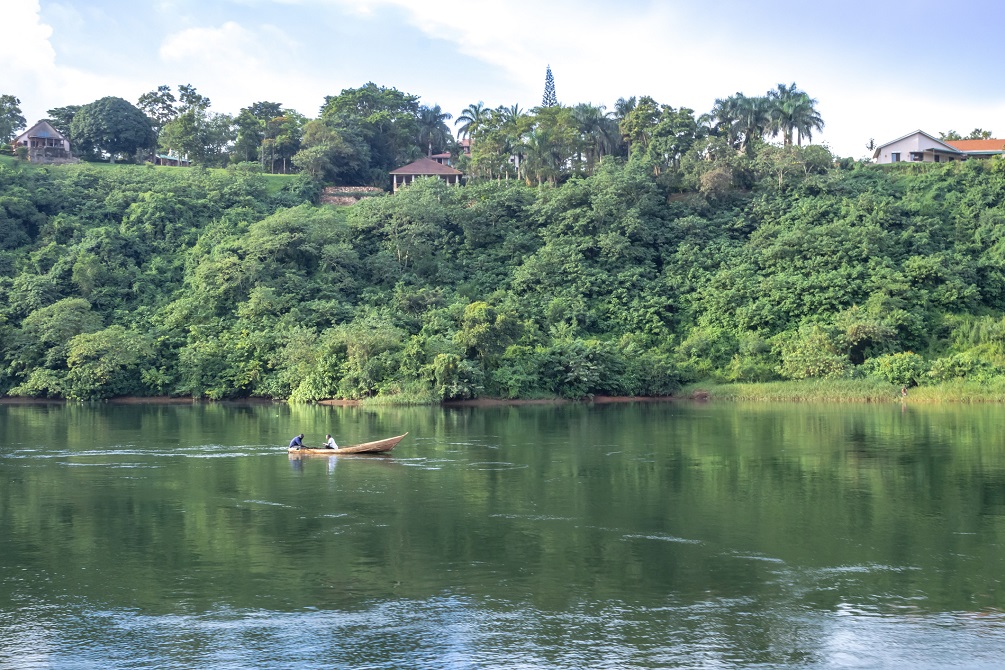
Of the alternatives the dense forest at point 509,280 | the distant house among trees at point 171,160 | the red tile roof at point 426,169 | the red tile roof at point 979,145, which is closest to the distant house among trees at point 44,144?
the dense forest at point 509,280

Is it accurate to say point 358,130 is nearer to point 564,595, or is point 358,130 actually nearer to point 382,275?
point 382,275

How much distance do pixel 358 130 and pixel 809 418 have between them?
68.0 m

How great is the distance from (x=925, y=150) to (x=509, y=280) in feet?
154

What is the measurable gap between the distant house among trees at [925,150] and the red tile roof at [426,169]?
43.1 meters

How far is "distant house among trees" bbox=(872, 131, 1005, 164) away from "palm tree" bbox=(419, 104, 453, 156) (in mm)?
47903

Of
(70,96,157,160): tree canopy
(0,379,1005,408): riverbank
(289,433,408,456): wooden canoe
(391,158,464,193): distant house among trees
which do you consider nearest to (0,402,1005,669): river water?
(289,433,408,456): wooden canoe

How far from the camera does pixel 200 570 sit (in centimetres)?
1920

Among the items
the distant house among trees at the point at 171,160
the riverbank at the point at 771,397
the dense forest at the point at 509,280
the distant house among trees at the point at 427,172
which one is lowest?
the riverbank at the point at 771,397

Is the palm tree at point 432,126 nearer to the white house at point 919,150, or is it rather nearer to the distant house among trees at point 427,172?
the distant house among trees at point 427,172

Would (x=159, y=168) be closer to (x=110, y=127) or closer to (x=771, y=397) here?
(x=110, y=127)

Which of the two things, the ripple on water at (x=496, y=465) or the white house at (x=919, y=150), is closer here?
the ripple on water at (x=496, y=465)

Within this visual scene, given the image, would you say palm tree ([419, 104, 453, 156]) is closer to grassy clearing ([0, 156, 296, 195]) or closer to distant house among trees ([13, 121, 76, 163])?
grassy clearing ([0, 156, 296, 195])

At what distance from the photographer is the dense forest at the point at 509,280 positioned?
63094mm

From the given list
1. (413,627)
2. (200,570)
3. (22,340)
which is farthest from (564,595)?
(22,340)
